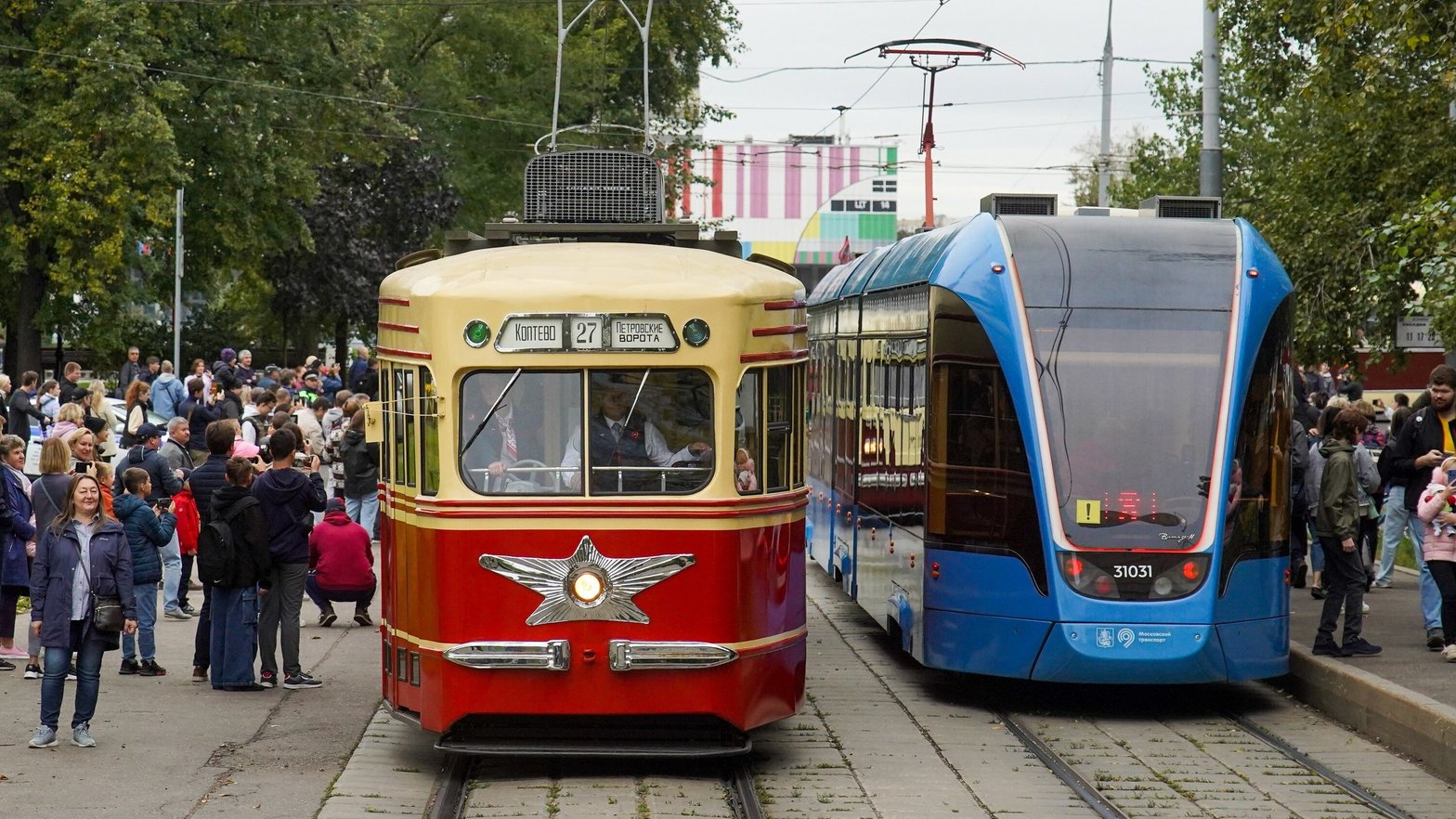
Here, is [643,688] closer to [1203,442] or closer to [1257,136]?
[1203,442]

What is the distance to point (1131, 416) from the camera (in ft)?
36.8

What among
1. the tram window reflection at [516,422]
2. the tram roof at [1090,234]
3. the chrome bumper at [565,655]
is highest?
the tram roof at [1090,234]

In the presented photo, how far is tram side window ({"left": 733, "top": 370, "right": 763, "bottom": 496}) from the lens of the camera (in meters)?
9.53

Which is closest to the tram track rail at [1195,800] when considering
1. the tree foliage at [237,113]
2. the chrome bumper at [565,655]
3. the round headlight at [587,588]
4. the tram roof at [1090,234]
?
the chrome bumper at [565,655]

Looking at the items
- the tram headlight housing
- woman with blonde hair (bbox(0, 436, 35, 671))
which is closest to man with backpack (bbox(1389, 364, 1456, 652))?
the tram headlight housing

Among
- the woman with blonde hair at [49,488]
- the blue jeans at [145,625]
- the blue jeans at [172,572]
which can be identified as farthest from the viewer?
the blue jeans at [172,572]

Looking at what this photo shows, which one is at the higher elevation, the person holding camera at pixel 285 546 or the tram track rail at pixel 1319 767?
the person holding camera at pixel 285 546

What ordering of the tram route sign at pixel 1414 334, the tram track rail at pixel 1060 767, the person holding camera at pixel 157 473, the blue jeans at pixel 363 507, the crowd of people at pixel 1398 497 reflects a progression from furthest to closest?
the blue jeans at pixel 363 507
the tram route sign at pixel 1414 334
the person holding camera at pixel 157 473
the crowd of people at pixel 1398 497
the tram track rail at pixel 1060 767

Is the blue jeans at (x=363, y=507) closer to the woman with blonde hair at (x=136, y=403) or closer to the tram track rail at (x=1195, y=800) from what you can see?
the woman with blonde hair at (x=136, y=403)

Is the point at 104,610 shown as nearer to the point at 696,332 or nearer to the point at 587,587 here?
the point at 587,587

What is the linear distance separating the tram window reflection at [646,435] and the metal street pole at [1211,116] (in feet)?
30.9

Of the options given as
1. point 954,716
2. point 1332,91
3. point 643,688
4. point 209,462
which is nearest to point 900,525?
point 954,716

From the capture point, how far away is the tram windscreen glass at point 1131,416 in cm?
1113

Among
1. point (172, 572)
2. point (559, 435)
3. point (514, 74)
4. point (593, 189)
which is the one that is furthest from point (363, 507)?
point (514, 74)
